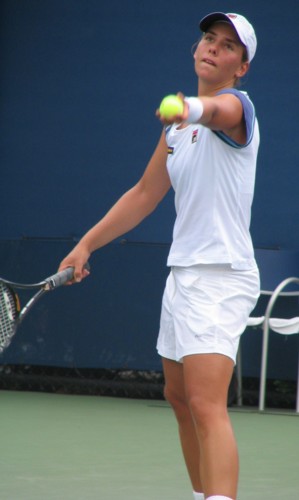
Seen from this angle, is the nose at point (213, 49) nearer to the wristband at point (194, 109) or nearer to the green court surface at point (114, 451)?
the wristband at point (194, 109)

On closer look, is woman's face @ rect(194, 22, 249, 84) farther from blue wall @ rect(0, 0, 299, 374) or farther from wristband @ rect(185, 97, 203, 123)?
blue wall @ rect(0, 0, 299, 374)

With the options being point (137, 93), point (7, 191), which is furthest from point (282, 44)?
point (7, 191)

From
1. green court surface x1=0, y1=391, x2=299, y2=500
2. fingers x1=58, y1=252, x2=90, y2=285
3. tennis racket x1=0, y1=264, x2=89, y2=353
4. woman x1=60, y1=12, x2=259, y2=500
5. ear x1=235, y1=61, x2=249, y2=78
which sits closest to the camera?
woman x1=60, y1=12, x2=259, y2=500

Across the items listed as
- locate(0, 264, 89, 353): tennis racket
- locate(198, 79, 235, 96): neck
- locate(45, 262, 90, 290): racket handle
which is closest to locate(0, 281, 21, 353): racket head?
locate(0, 264, 89, 353): tennis racket

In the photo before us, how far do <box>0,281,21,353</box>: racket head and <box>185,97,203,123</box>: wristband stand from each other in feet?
3.12

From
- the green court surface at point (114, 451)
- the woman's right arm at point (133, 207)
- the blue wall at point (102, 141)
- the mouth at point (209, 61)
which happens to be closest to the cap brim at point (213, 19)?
the mouth at point (209, 61)

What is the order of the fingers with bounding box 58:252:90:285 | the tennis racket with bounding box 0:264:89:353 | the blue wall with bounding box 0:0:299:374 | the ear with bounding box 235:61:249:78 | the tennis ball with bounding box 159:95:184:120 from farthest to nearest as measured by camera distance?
the blue wall with bounding box 0:0:299:374
the fingers with bounding box 58:252:90:285
the tennis racket with bounding box 0:264:89:353
the ear with bounding box 235:61:249:78
the tennis ball with bounding box 159:95:184:120

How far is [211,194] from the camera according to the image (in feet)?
10.9

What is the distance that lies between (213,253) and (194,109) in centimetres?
61

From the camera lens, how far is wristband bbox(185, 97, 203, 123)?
281 cm

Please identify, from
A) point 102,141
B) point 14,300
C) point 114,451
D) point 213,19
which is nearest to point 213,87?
point 213,19

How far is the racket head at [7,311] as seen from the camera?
11.5 ft

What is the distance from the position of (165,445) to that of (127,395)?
2183 millimetres

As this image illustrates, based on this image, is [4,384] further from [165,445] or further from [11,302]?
[11,302]
